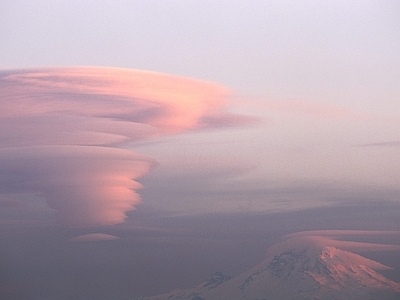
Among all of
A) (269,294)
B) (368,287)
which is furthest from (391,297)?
(269,294)

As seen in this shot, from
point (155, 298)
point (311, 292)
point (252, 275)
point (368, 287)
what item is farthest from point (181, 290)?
point (368, 287)

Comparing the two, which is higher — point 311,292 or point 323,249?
point 323,249

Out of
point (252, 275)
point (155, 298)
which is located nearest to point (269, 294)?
point (252, 275)

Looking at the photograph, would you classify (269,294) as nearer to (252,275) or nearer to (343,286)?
(252,275)

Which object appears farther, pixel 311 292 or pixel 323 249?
pixel 311 292

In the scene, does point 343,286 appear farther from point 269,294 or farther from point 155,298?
point 155,298

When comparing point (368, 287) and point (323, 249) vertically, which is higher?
point (323, 249)

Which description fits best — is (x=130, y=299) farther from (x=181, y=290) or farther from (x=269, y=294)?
(x=269, y=294)
